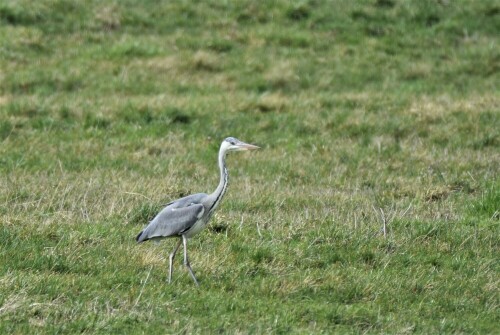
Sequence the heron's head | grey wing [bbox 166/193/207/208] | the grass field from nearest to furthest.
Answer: the grass field → grey wing [bbox 166/193/207/208] → the heron's head

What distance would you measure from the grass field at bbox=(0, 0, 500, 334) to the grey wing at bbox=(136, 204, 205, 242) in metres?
0.36

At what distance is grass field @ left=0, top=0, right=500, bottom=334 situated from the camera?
7465 mm

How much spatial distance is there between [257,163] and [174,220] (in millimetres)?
6156

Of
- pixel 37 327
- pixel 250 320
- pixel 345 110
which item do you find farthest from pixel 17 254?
pixel 345 110

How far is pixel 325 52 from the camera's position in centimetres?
2000

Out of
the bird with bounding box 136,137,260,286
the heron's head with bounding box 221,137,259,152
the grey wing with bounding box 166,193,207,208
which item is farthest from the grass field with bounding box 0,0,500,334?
the heron's head with bounding box 221,137,259,152

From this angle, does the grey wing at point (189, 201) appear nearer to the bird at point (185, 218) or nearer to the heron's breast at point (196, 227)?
the bird at point (185, 218)

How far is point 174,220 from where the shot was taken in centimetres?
783

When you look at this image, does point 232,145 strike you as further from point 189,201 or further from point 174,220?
point 174,220

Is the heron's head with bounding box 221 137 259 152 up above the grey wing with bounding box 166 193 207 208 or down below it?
above

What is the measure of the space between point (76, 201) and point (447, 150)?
6.28 meters

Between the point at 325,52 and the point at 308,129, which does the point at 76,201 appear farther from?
the point at 325,52

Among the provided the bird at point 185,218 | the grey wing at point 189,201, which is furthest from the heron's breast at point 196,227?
the grey wing at point 189,201

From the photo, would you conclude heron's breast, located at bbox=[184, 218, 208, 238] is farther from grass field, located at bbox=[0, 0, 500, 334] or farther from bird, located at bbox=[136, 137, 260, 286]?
grass field, located at bbox=[0, 0, 500, 334]
